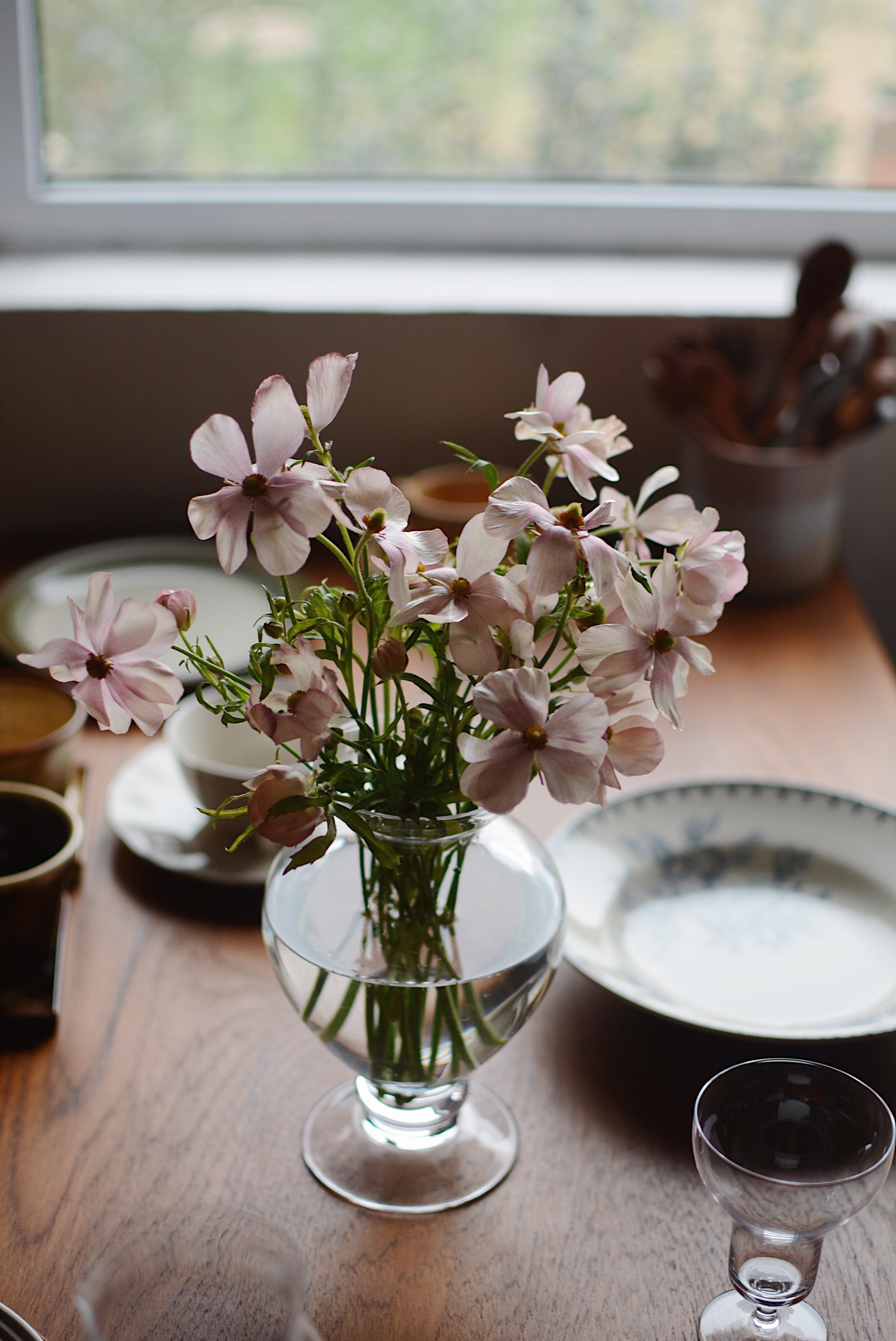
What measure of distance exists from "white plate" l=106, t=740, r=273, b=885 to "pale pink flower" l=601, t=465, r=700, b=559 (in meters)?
0.38

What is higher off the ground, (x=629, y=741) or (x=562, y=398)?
(x=562, y=398)

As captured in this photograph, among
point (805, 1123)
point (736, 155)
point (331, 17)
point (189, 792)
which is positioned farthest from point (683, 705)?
point (331, 17)

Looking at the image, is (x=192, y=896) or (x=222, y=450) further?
(x=192, y=896)

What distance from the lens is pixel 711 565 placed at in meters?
0.51

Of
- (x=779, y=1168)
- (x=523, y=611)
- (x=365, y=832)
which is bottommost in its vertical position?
(x=779, y=1168)

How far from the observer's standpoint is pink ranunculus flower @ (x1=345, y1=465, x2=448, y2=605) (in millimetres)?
492

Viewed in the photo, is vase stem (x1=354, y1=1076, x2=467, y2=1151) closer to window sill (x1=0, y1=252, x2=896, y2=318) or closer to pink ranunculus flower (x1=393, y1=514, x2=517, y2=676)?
pink ranunculus flower (x1=393, y1=514, x2=517, y2=676)

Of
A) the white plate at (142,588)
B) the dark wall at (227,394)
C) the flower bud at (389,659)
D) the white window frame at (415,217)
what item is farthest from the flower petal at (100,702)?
the white window frame at (415,217)

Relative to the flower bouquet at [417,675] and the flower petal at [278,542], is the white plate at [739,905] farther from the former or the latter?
the flower petal at [278,542]

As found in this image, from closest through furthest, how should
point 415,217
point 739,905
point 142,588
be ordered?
point 739,905, point 142,588, point 415,217

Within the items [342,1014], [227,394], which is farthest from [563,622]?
[227,394]

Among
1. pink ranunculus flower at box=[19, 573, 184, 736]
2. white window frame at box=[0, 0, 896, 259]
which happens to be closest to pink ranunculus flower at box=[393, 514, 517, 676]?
pink ranunculus flower at box=[19, 573, 184, 736]

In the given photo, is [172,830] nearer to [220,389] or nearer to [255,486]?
[255,486]

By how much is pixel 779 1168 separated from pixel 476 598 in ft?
1.02
